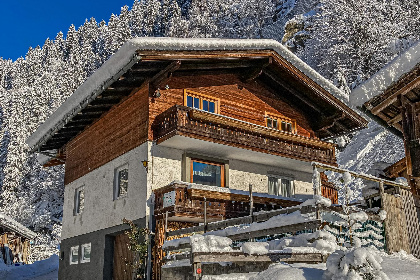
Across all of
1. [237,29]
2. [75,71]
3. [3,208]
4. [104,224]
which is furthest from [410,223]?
[75,71]

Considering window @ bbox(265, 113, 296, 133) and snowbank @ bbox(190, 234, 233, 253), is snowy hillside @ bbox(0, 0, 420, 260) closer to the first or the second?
window @ bbox(265, 113, 296, 133)

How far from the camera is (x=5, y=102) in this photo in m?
83.4

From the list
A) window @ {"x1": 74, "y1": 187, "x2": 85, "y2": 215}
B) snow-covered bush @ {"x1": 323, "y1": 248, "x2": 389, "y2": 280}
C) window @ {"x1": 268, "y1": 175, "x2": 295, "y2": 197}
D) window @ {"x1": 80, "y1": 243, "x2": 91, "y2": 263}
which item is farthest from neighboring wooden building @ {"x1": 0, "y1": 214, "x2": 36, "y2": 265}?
snow-covered bush @ {"x1": 323, "y1": 248, "x2": 389, "y2": 280}

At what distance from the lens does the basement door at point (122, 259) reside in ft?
54.7

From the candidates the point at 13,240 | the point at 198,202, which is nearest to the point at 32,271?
the point at 13,240

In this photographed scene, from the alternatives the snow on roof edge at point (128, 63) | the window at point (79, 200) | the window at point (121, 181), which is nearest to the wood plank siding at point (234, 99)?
the snow on roof edge at point (128, 63)

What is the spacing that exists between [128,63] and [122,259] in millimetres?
7741

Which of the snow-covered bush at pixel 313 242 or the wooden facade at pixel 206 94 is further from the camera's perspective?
the wooden facade at pixel 206 94

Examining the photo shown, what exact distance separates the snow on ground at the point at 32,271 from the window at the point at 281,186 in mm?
16787

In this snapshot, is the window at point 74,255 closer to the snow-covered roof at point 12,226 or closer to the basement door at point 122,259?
the basement door at point 122,259

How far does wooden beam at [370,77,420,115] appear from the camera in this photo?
9188 millimetres

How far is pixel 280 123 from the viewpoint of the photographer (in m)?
21.4

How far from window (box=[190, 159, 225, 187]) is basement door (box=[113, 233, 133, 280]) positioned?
369 cm

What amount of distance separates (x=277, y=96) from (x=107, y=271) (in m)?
11.5
